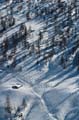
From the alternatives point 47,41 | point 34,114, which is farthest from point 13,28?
point 34,114

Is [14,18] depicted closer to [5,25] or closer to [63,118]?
[5,25]

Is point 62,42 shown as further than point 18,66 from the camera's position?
Yes

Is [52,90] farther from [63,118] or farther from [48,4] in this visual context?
[48,4]

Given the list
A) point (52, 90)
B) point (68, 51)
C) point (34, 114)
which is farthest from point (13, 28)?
point (34, 114)

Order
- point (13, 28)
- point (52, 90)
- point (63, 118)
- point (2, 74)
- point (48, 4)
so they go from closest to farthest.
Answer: point (63, 118), point (52, 90), point (2, 74), point (13, 28), point (48, 4)

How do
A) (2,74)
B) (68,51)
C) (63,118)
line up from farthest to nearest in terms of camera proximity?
(68,51)
(2,74)
(63,118)

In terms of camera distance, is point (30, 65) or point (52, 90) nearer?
point (52, 90)

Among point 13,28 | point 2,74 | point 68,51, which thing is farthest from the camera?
point 13,28

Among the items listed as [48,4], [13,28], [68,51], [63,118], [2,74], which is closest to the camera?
[63,118]
